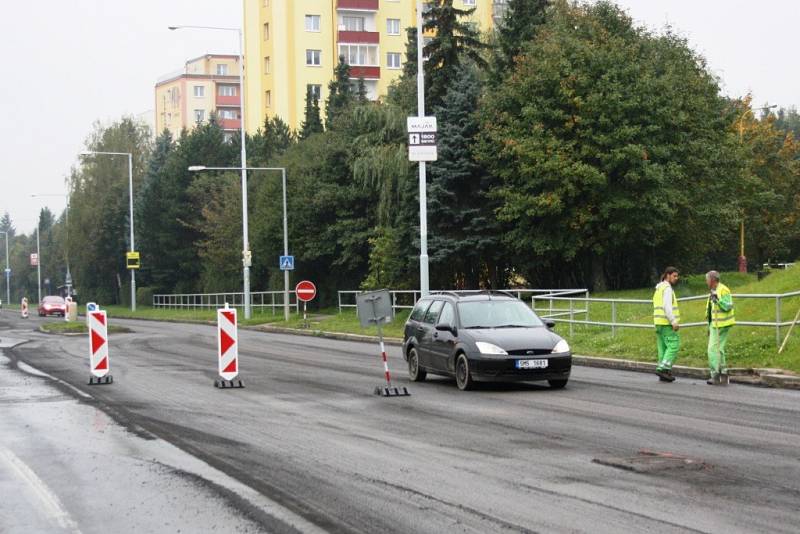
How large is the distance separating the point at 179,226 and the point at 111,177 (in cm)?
1570

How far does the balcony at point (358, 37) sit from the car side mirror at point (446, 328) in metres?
74.9

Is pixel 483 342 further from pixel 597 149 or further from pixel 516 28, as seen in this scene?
pixel 516 28

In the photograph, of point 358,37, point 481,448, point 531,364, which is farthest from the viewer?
point 358,37

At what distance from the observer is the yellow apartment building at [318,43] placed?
3615 inches

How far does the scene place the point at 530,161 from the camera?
4341 cm

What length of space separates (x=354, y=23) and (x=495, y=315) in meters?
77.0

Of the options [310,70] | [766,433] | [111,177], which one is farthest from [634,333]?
[111,177]

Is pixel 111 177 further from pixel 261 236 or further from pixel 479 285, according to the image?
pixel 479 285

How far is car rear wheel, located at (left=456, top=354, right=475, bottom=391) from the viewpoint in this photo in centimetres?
1778

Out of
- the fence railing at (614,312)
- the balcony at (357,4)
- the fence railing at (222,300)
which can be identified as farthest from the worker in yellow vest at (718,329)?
the balcony at (357,4)

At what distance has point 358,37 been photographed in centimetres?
9219

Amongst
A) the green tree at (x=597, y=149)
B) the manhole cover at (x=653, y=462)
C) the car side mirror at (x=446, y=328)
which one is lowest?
the manhole cover at (x=653, y=462)

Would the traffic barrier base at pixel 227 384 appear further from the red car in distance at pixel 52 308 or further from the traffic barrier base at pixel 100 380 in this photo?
the red car in distance at pixel 52 308

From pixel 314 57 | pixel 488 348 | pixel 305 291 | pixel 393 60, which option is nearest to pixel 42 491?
pixel 488 348
